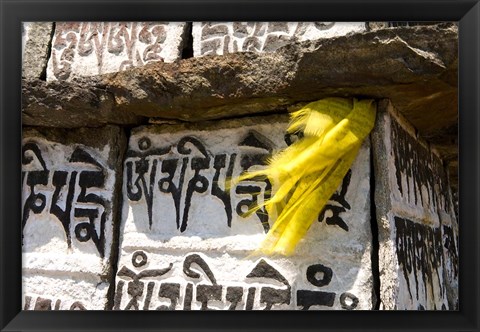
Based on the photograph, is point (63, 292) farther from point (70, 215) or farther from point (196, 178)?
point (196, 178)

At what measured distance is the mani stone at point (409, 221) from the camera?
3.03 meters

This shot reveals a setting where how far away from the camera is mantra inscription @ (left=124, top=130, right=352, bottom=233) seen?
126 inches

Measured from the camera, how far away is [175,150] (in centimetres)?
335

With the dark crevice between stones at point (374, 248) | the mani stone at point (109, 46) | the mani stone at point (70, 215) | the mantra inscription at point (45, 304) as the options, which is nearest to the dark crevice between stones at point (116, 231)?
the mani stone at point (70, 215)

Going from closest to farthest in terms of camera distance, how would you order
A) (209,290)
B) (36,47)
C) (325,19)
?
1. (325,19)
2. (209,290)
3. (36,47)

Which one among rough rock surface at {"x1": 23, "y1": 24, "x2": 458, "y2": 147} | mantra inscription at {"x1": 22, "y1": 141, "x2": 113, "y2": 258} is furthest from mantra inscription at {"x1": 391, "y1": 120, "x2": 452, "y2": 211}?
mantra inscription at {"x1": 22, "y1": 141, "x2": 113, "y2": 258}

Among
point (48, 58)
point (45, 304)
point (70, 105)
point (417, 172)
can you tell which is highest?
point (48, 58)

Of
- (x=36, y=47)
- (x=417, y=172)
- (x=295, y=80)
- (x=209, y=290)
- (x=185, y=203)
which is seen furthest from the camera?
(x=36, y=47)

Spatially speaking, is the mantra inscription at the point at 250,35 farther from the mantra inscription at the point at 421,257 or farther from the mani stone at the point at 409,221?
the mantra inscription at the point at 421,257

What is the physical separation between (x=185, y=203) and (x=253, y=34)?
734mm

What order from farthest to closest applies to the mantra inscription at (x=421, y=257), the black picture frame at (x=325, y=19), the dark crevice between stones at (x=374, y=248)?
the mantra inscription at (x=421, y=257), the dark crevice between stones at (x=374, y=248), the black picture frame at (x=325, y=19)

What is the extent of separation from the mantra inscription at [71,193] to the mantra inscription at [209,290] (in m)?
0.20

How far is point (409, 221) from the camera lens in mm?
3305

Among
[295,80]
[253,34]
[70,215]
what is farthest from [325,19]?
[70,215]
